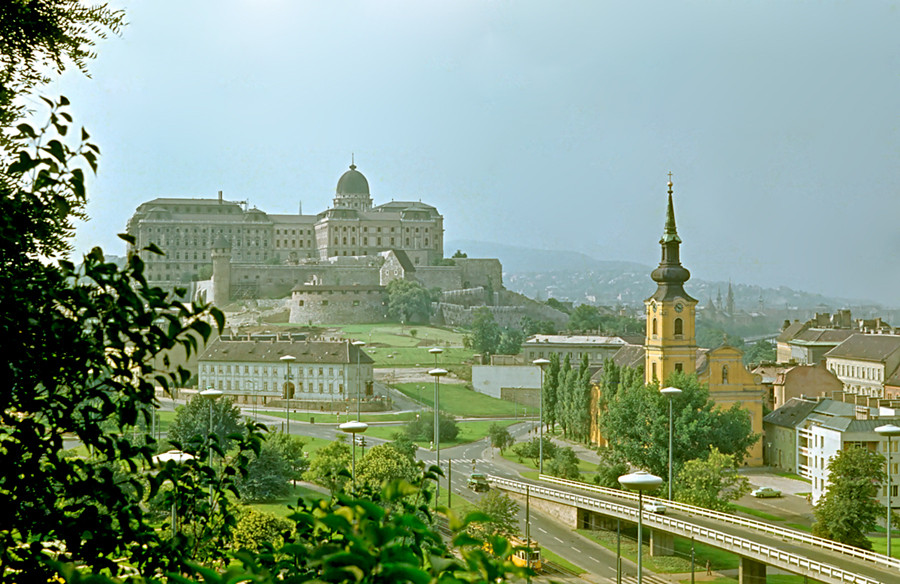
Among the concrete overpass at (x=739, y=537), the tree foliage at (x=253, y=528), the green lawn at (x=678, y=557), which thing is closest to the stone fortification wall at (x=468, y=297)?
the concrete overpass at (x=739, y=537)

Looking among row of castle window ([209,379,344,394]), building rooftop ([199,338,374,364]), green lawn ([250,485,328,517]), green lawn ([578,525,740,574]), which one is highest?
building rooftop ([199,338,374,364])

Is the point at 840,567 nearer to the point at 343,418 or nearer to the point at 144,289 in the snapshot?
the point at 144,289

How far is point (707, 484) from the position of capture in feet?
121

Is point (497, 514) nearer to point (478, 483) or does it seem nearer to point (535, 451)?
point (478, 483)

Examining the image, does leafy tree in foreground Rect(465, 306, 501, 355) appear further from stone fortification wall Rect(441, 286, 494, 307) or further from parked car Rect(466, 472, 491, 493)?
parked car Rect(466, 472, 491, 493)

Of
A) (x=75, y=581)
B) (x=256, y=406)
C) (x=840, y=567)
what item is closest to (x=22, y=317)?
(x=75, y=581)

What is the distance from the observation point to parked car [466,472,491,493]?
1577 inches

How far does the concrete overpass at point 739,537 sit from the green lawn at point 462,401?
24.5m

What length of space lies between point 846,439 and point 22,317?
4085 centimetres

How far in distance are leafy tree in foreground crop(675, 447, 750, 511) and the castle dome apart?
100.0 m

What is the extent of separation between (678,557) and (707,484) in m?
5.03

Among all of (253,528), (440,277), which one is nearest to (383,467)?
(253,528)

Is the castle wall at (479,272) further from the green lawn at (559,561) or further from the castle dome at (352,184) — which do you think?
the green lawn at (559,561)

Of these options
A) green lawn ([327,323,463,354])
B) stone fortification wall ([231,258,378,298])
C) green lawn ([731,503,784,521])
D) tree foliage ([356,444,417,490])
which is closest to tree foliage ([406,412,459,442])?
tree foliage ([356,444,417,490])
